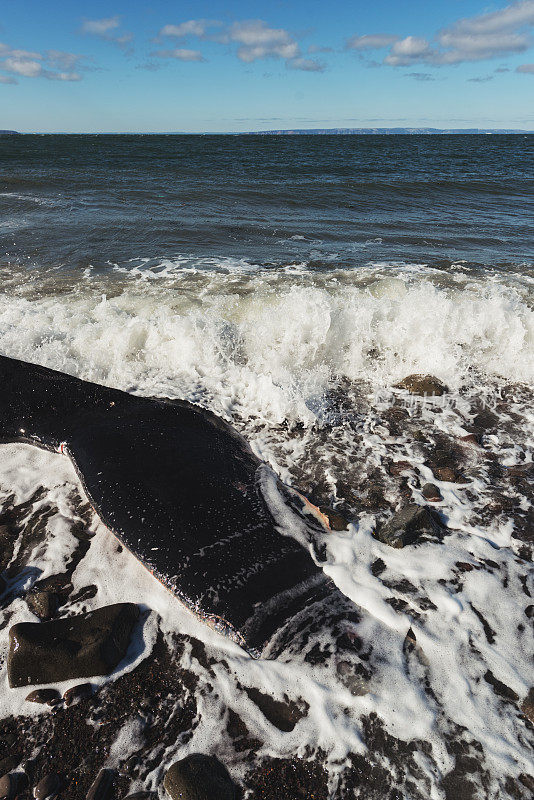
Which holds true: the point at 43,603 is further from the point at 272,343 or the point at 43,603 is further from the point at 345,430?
the point at 272,343

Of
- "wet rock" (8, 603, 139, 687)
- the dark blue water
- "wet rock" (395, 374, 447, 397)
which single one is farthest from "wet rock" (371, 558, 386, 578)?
the dark blue water

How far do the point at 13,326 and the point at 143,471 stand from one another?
4.99 m

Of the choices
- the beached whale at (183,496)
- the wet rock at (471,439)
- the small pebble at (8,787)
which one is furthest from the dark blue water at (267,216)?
the small pebble at (8,787)

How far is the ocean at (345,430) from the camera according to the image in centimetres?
247

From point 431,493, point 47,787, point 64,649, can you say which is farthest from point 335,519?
point 47,787

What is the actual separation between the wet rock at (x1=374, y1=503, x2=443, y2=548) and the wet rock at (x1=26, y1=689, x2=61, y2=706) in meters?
2.56

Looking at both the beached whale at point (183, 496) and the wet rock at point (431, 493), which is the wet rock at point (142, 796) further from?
the wet rock at point (431, 493)

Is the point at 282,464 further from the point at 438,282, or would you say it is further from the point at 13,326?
the point at 438,282

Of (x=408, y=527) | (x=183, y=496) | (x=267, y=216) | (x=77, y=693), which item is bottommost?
(x=77, y=693)

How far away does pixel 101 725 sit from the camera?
2449 millimetres

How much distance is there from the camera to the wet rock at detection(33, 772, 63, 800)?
2160mm

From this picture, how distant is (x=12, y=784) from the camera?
7.15 feet

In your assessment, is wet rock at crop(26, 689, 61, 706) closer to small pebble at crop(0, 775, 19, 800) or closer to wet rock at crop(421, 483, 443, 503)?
small pebble at crop(0, 775, 19, 800)

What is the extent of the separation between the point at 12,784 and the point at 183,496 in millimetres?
1786
